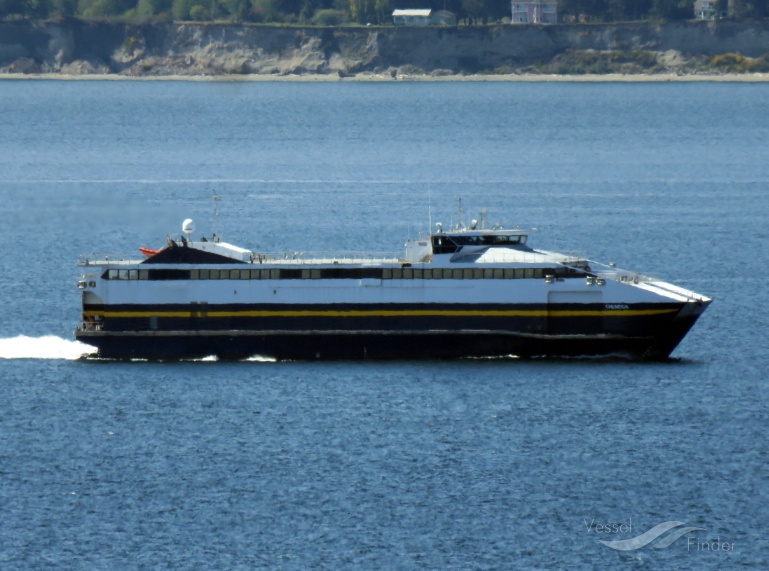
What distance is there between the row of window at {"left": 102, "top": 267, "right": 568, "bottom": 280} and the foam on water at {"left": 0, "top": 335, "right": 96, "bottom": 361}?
4.41 meters

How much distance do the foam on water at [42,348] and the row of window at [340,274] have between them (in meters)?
4.41

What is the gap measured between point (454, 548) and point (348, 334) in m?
20.4

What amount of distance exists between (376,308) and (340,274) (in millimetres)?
1877

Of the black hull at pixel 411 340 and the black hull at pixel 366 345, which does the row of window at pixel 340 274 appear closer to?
the black hull at pixel 411 340

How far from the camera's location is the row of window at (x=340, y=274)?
65.4m

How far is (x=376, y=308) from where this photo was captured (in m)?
65.9

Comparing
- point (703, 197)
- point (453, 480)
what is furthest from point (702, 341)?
point (703, 197)

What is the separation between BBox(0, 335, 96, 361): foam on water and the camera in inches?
2707

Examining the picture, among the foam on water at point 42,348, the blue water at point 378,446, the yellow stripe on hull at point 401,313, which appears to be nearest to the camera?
the blue water at point 378,446

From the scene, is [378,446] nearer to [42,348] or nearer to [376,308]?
[376,308]

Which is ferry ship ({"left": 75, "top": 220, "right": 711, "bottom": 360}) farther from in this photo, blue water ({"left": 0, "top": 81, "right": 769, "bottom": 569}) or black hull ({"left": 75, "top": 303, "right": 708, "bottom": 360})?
blue water ({"left": 0, "top": 81, "right": 769, "bottom": 569})

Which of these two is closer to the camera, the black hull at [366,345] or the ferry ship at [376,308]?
the ferry ship at [376,308]

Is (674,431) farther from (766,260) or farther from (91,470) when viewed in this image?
(766,260)

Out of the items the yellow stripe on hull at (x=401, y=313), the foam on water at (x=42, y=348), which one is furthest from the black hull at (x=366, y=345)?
the foam on water at (x=42, y=348)
